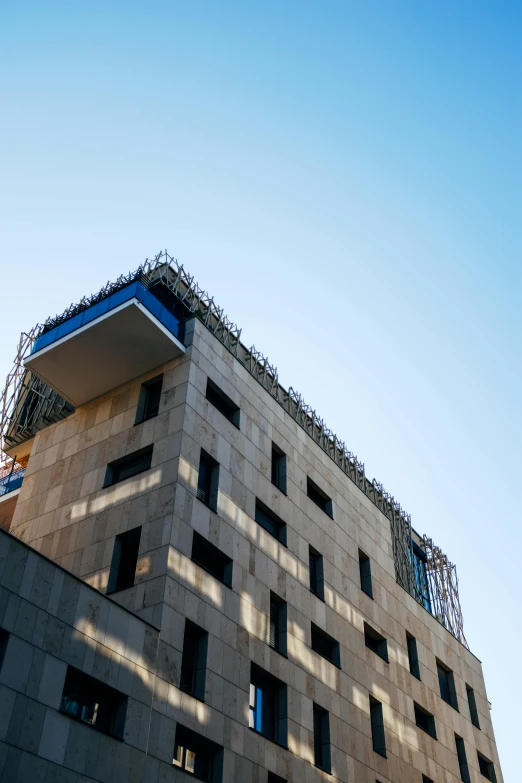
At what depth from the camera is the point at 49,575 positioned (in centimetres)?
2503

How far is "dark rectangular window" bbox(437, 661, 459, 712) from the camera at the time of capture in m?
49.8

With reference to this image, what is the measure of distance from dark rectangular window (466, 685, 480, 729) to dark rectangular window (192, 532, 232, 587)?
2772 centimetres

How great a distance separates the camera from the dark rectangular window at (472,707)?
170ft

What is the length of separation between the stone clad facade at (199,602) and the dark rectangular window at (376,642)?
332 mm

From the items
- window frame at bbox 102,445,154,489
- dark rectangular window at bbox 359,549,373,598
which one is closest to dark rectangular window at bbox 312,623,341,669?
dark rectangular window at bbox 359,549,373,598

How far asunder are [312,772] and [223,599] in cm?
848

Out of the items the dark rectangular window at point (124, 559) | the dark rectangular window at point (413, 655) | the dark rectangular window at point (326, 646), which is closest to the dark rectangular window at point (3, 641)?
the dark rectangular window at point (124, 559)

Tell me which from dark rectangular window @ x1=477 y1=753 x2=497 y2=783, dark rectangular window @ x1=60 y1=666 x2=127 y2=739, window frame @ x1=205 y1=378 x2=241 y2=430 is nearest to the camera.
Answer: dark rectangular window @ x1=60 y1=666 x2=127 y2=739

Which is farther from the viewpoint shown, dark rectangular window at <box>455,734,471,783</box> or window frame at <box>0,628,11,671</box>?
dark rectangular window at <box>455,734,471,783</box>

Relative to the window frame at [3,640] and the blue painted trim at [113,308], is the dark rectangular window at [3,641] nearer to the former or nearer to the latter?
the window frame at [3,640]

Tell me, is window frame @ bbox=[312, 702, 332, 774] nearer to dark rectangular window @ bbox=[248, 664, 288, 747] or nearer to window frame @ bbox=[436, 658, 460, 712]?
dark rectangular window @ bbox=[248, 664, 288, 747]

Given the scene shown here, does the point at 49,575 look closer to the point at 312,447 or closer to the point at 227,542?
the point at 227,542

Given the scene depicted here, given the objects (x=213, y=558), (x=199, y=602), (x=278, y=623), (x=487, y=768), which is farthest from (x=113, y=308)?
(x=487, y=768)

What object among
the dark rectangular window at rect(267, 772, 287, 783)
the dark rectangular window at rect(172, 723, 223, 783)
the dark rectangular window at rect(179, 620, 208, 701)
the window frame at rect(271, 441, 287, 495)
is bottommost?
the dark rectangular window at rect(172, 723, 223, 783)
